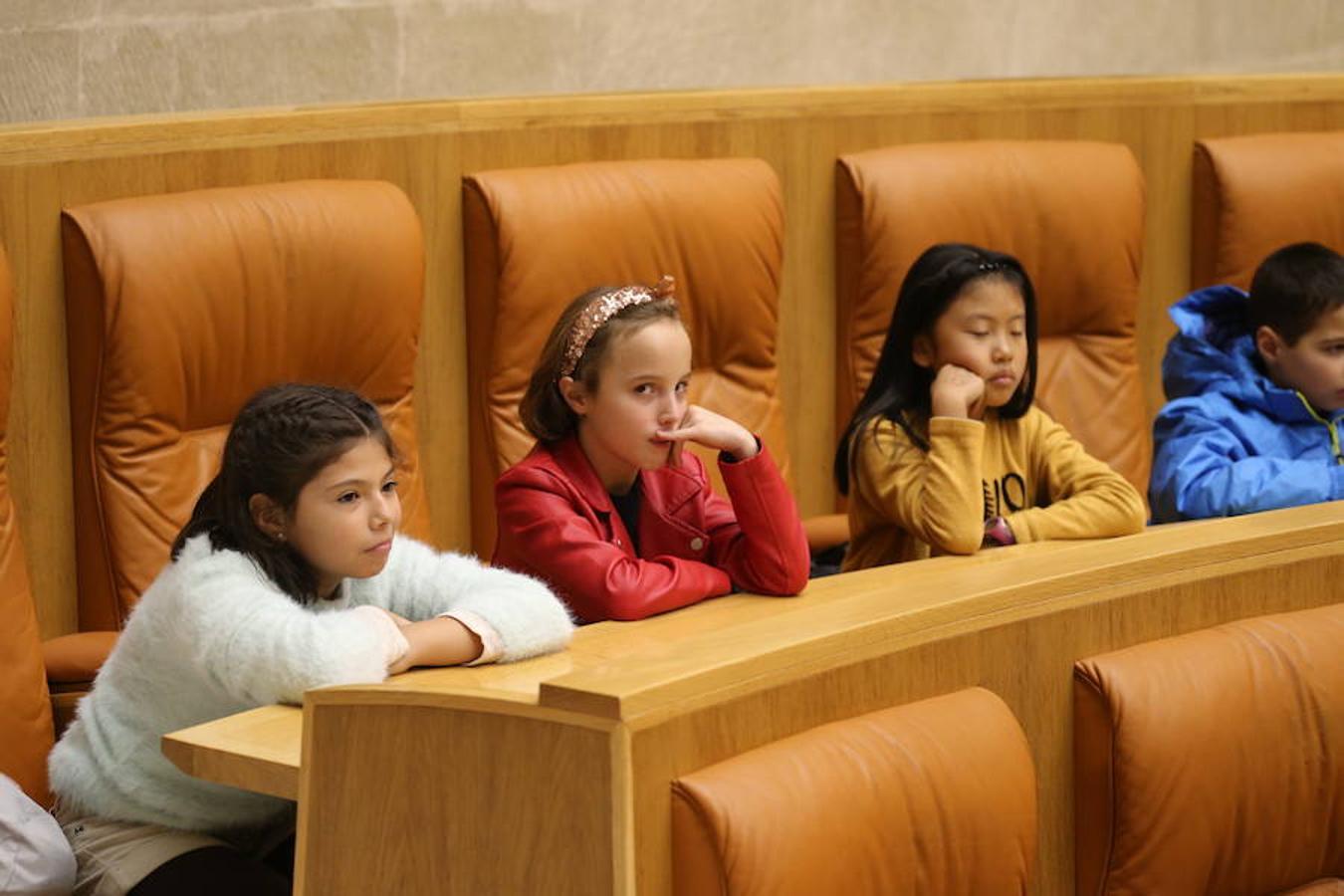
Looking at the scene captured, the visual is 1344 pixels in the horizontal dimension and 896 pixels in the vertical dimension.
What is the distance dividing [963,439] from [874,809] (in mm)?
870

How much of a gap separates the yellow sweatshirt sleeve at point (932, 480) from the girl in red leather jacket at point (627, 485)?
22 centimetres

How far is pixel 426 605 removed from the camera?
79.7 inches

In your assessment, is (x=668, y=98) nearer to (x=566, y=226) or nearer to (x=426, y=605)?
(x=566, y=226)

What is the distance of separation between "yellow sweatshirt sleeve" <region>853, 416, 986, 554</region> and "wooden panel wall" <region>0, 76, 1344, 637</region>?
771mm

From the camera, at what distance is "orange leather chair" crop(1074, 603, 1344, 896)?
1771 millimetres

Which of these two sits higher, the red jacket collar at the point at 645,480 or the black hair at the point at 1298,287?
the black hair at the point at 1298,287

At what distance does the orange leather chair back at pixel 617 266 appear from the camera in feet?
9.44

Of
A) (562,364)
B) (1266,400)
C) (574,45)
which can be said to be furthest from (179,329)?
(1266,400)

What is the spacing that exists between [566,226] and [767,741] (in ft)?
4.78

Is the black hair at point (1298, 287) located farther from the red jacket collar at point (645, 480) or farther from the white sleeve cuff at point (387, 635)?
the white sleeve cuff at point (387, 635)

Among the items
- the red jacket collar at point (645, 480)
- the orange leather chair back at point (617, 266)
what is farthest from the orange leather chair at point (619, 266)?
the red jacket collar at point (645, 480)

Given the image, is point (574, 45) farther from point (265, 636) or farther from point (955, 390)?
point (265, 636)

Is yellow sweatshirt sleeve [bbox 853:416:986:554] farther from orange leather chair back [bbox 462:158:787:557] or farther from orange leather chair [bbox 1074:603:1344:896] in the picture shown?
orange leather chair back [bbox 462:158:787:557]

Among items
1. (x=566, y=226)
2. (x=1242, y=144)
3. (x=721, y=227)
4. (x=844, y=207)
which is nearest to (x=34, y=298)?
(x=566, y=226)
